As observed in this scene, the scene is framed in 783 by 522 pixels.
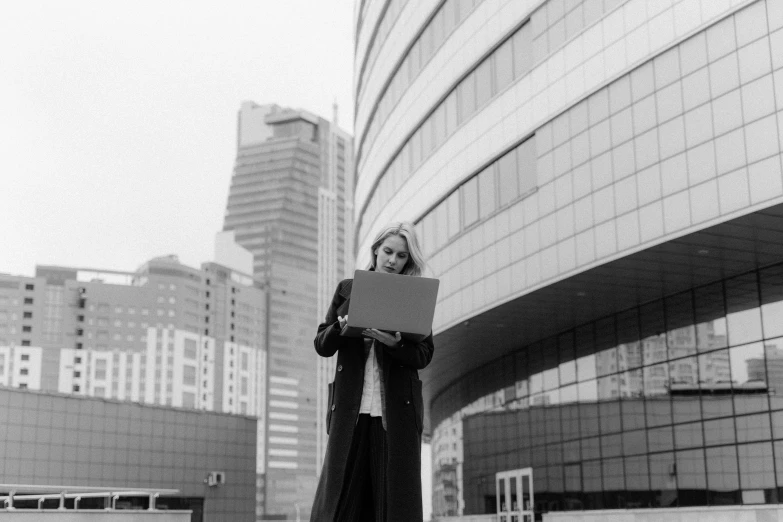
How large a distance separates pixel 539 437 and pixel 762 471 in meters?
10.2

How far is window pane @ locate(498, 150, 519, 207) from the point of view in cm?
2681

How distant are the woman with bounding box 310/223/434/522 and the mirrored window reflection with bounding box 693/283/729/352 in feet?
65.6

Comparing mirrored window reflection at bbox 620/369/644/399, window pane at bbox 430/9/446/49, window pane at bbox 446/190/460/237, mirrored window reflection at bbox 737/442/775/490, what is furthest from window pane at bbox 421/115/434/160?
mirrored window reflection at bbox 737/442/775/490

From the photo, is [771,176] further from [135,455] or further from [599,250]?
[135,455]

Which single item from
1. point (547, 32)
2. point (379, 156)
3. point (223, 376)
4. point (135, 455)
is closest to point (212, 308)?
point (223, 376)

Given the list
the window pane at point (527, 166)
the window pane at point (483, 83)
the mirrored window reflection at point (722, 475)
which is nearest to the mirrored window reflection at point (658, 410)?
the mirrored window reflection at point (722, 475)

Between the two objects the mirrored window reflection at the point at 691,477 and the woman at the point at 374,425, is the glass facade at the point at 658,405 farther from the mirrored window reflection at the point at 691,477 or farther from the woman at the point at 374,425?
the woman at the point at 374,425

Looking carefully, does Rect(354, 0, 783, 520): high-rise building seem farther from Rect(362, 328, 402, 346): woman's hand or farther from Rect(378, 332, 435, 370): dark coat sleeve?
Rect(362, 328, 402, 346): woman's hand

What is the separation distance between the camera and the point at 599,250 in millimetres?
22812

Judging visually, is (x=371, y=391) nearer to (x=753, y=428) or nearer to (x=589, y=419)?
(x=753, y=428)

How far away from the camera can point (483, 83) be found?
2914cm

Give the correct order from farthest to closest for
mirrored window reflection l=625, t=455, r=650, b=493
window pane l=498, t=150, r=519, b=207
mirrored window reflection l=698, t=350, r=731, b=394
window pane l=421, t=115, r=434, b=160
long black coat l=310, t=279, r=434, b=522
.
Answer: window pane l=421, t=115, r=434, b=160
window pane l=498, t=150, r=519, b=207
mirrored window reflection l=625, t=455, r=650, b=493
mirrored window reflection l=698, t=350, r=731, b=394
long black coat l=310, t=279, r=434, b=522

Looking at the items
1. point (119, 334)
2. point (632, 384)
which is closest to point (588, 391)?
point (632, 384)

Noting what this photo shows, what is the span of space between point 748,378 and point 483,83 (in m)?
11.1
